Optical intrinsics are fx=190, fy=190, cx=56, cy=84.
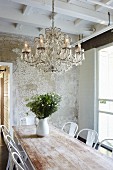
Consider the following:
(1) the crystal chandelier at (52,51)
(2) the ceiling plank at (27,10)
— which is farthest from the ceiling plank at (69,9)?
(2) the ceiling plank at (27,10)

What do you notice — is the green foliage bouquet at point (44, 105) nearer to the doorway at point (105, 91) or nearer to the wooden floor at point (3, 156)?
the wooden floor at point (3, 156)

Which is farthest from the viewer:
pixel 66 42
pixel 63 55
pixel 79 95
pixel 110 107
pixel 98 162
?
pixel 79 95

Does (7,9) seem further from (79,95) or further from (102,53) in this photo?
(79,95)

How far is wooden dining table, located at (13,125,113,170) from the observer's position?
184 cm

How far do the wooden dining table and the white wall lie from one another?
2.50 m

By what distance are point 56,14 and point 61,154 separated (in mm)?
3138

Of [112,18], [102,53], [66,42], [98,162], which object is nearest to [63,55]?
[66,42]

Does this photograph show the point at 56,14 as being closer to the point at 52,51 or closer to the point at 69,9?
the point at 69,9

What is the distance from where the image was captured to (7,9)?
3.98m

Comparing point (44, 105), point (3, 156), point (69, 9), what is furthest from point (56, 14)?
point (3, 156)

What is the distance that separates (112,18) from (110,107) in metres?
2.19

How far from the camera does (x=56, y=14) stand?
13.9 feet

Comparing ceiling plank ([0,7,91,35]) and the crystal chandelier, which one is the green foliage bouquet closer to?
the crystal chandelier

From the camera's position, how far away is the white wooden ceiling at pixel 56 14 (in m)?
3.37
